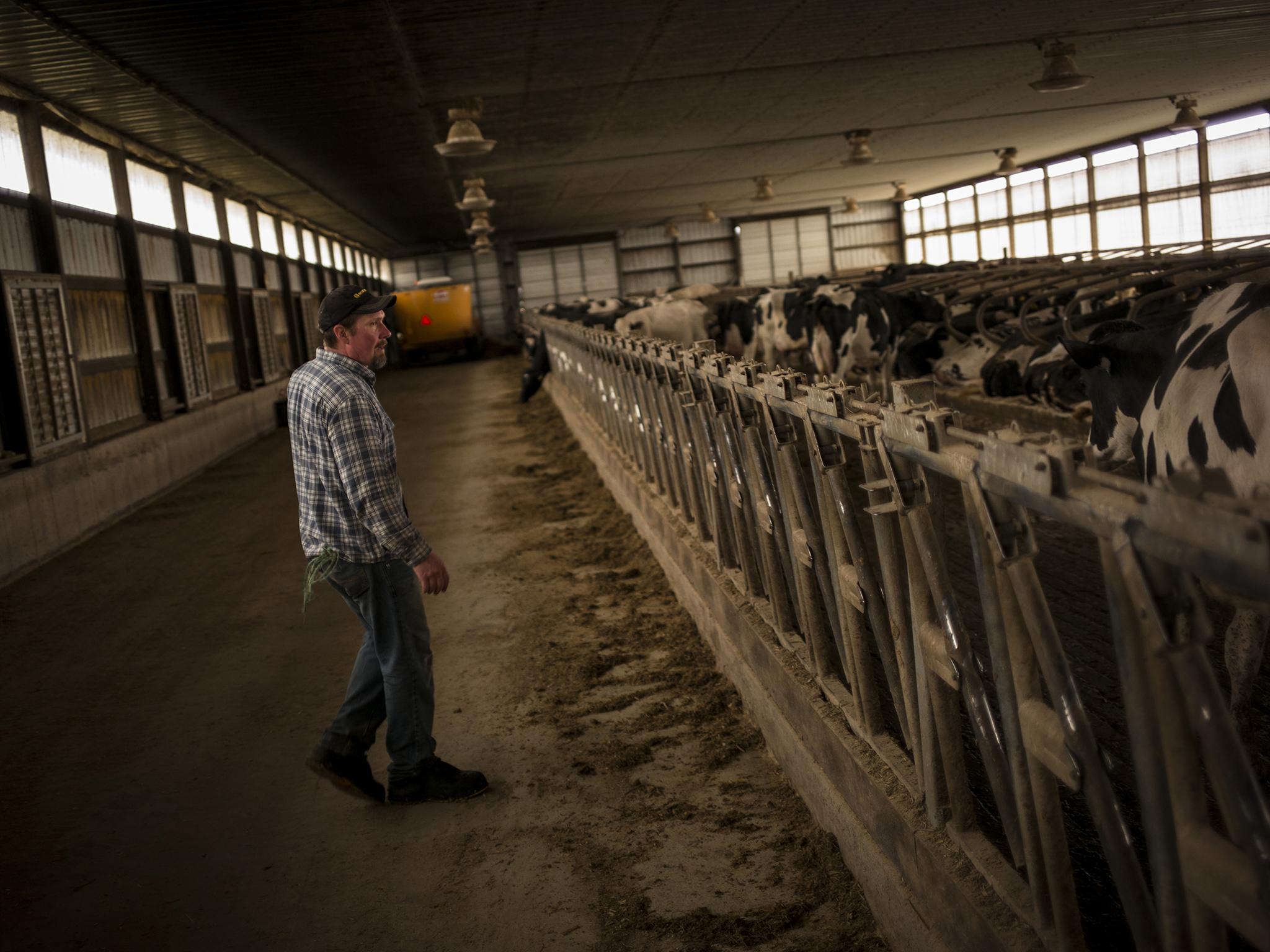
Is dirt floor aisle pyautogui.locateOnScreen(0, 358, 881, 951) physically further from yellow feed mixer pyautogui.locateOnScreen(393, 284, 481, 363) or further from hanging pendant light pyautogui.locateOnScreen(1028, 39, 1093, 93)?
yellow feed mixer pyautogui.locateOnScreen(393, 284, 481, 363)

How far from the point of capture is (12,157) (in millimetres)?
9867

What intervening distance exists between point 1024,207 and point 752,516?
26.8m

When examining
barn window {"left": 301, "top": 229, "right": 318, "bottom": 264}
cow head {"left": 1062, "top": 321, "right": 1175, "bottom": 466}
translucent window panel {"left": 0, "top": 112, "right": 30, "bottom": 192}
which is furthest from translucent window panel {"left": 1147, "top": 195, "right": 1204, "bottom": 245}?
barn window {"left": 301, "top": 229, "right": 318, "bottom": 264}

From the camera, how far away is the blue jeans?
384cm

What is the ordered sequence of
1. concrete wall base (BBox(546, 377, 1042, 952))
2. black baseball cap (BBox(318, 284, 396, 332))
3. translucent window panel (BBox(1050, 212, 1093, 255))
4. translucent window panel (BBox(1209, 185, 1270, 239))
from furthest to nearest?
translucent window panel (BBox(1050, 212, 1093, 255))
translucent window panel (BBox(1209, 185, 1270, 239))
black baseball cap (BBox(318, 284, 396, 332))
concrete wall base (BBox(546, 377, 1042, 952))

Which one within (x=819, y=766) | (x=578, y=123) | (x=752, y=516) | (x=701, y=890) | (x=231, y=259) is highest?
(x=578, y=123)

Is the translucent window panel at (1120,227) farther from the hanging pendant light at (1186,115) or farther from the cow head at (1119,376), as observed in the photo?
the cow head at (1119,376)

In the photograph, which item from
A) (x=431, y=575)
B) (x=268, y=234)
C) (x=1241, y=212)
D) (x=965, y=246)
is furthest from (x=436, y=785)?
(x=965, y=246)

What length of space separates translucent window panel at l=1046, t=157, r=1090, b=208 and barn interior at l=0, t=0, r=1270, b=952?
4774 mm

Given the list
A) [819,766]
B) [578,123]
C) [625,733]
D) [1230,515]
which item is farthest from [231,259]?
[1230,515]

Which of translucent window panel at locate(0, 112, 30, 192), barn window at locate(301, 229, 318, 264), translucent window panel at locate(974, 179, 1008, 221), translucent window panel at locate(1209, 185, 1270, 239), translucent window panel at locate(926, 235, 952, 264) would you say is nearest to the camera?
translucent window panel at locate(0, 112, 30, 192)

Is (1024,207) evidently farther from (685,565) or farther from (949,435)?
(949,435)

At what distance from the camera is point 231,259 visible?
706 inches

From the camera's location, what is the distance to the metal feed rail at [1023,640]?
144cm
